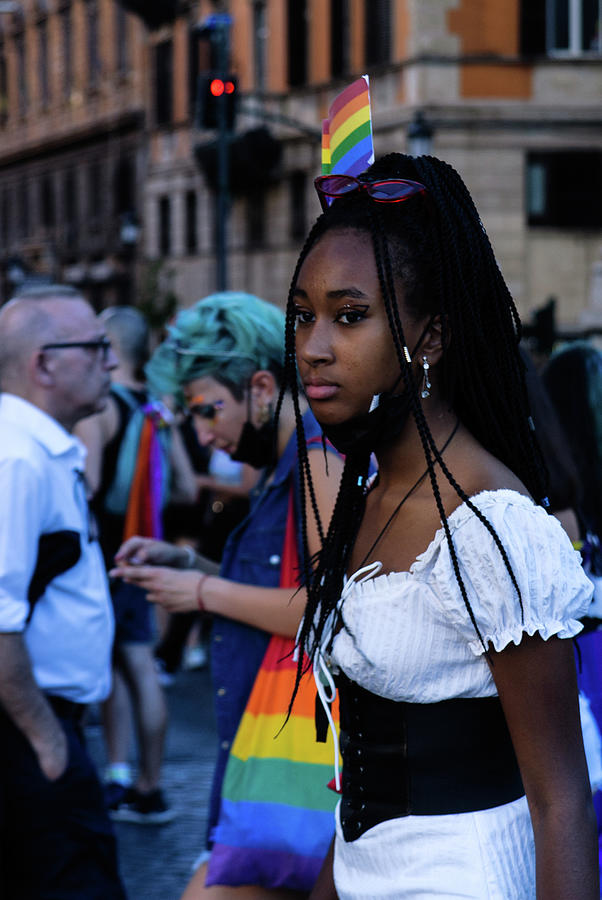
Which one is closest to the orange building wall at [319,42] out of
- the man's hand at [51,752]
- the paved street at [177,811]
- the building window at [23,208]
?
the building window at [23,208]

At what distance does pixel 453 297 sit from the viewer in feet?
6.59

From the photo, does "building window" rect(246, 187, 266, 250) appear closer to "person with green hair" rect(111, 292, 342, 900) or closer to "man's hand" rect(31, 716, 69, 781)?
"person with green hair" rect(111, 292, 342, 900)

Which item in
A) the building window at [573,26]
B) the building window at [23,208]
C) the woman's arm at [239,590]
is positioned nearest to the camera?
the woman's arm at [239,590]

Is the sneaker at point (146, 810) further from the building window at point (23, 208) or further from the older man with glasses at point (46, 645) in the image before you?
the building window at point (23, 208)

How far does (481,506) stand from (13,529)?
170 centimetres

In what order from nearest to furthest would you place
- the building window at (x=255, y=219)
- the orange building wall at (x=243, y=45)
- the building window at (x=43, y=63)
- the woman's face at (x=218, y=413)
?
the woman's face at (x=218, y=413), the building window at (x=255, y=219), the orange building wall at (x=243, y=45), the building window at (x=43, y=63)

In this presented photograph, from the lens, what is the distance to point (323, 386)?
6.60ft

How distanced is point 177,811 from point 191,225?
29356 millimetres

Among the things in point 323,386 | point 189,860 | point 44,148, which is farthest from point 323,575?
point 44,148

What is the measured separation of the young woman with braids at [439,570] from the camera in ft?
6.12

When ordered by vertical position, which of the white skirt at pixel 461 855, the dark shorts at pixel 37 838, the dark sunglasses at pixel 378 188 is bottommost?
the dark shorts at pixel 37 838

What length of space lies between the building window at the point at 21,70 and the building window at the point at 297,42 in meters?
19.6

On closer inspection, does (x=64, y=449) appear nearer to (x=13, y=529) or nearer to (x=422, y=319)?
(x=13, y=529)

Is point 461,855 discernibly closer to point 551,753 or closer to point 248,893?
point 551,753
